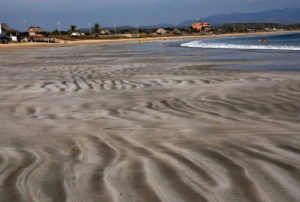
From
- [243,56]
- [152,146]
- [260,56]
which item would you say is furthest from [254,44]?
[152,146]

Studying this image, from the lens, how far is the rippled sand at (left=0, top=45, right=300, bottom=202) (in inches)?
107

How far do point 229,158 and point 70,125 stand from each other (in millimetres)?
2444

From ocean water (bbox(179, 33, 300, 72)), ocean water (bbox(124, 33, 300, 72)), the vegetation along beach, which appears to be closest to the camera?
the vegetation along beach

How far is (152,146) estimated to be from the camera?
13.0ft

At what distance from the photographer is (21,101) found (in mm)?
7180

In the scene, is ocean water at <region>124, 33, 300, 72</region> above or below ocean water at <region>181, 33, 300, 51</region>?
below

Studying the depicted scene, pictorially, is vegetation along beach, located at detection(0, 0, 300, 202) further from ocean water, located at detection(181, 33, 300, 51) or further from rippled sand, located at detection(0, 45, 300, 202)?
ocean water, located at detection(181, 33, 300, 51)

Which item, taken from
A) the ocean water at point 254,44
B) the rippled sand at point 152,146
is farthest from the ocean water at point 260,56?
the rippled sand at point 152,146

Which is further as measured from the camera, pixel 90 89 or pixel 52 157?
pixel 90 89

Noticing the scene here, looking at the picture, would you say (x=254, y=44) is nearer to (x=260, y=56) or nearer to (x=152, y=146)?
(x=260, y=56)

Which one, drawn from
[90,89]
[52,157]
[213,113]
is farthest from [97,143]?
[90,89]

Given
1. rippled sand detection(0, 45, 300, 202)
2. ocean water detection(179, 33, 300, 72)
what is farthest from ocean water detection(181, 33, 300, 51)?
rippled sand detection(0, 45, 300, 202)

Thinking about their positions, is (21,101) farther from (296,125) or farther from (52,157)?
(296,125)

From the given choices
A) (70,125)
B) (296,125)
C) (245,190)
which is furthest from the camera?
(70,125)
